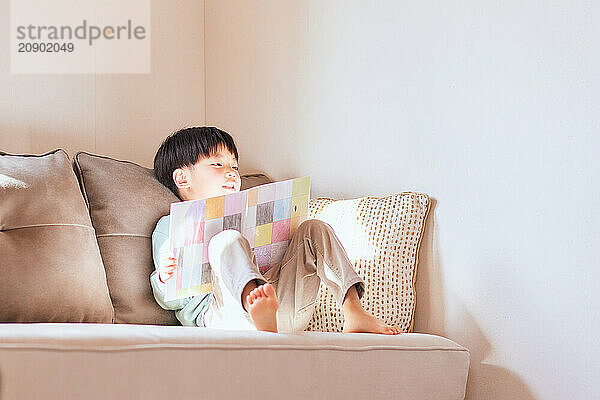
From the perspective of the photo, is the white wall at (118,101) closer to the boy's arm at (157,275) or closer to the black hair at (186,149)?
the black hair at (186,149)

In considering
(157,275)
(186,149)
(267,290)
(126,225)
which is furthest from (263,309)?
(186,149)

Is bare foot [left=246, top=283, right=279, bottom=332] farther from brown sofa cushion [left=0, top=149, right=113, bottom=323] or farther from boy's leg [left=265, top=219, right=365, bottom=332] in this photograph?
brown sofa cushion [left=0, top=149, right=113, bottom=323]

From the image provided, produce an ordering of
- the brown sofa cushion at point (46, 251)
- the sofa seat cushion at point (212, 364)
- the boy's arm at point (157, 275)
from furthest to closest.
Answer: the boy's arm at point (157, 275) → the brown sofa cushion at point (46, 251) → the sofa seat cushion at point (212, 364)

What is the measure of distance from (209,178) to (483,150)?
0.71 m

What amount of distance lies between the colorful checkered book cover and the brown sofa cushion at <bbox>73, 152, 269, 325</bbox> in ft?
0.96

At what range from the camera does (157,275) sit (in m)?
1.84

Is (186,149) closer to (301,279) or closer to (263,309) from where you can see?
(301,279)

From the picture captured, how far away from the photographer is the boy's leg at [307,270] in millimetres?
1704

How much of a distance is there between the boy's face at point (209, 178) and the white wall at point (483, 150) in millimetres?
314

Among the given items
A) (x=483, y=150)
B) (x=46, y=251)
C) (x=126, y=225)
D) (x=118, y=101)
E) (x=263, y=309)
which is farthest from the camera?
(x=118, y=101)

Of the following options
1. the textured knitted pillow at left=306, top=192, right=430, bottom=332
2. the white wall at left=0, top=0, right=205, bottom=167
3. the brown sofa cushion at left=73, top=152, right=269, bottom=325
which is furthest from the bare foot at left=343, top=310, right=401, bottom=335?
the white wall at left=0, top=0, right=205, bottom=167

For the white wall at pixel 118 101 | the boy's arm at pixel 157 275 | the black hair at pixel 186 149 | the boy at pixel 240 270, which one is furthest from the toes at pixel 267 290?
the white wall at pixel 118 101

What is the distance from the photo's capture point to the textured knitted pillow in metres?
1.85

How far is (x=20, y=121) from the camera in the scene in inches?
88.4
